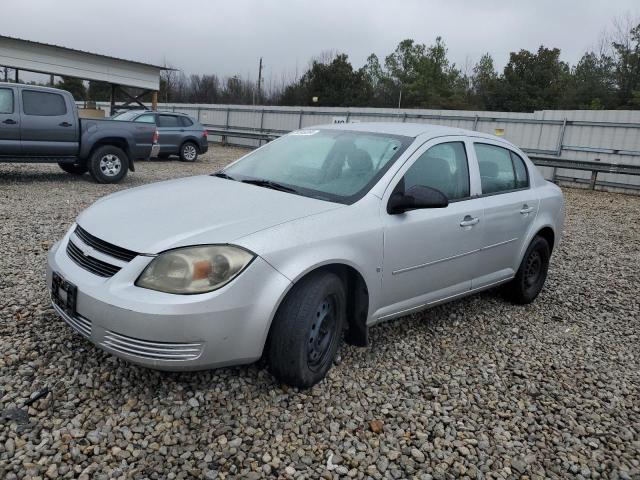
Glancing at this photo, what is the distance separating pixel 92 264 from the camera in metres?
2.81

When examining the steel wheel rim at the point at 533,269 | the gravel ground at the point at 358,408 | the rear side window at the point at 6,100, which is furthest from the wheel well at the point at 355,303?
the rear side window at the point at 6,100

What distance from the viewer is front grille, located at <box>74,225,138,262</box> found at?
2.66 meters

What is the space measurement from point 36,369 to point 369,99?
44.9 m

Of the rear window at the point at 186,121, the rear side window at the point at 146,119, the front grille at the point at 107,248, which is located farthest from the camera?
the rear window at the point at 186,121

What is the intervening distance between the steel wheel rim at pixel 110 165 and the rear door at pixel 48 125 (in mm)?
612

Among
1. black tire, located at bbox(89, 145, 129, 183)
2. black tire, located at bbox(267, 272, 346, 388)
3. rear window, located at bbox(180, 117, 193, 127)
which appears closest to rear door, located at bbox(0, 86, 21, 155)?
black tire, located at bbox(89, 145, 129, 183)

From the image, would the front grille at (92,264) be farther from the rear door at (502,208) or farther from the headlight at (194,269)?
the rear door at (502,208)

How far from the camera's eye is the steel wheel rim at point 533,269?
481cm

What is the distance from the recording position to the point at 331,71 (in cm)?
4300

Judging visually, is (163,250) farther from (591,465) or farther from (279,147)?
(591,465)

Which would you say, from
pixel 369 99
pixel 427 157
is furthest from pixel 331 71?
pixel 427 157

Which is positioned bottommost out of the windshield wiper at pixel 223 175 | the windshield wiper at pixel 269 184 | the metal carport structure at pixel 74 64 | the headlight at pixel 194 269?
the headlight at pixel 194 269

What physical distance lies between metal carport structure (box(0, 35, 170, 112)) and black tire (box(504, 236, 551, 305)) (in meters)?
20.5

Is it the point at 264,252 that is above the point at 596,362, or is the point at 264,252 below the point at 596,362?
above
